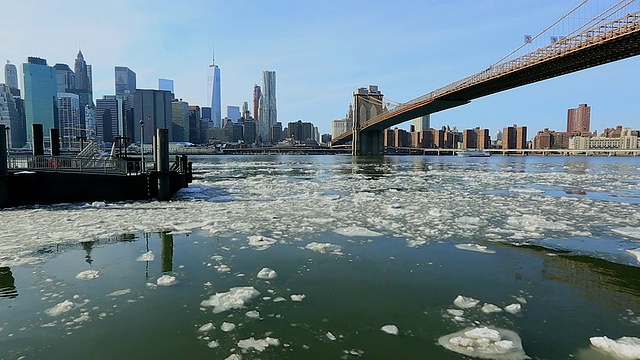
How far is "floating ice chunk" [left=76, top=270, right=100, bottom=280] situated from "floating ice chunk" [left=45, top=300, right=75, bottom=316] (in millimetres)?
1186

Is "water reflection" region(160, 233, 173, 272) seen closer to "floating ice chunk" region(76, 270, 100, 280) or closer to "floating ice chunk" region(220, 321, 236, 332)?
"floating ice chunk" region(76, 270, 100, 280)

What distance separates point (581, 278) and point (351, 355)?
512cm

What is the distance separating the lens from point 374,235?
34.7ft

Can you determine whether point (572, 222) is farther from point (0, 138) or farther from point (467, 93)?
point (467, 93)

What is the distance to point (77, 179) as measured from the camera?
17141mm

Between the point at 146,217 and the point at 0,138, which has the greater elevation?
the point at 0,138

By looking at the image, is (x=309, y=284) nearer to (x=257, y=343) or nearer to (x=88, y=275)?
(x=257, y=343)

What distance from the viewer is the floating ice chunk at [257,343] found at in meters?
4.66

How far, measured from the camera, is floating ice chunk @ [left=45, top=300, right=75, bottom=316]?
559cm

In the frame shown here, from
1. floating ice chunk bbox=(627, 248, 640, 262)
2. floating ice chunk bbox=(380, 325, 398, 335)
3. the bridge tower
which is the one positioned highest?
the bridge tower

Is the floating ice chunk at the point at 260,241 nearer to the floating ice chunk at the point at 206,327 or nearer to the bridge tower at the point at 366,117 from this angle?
the floating ice chunk at the point at 206,327

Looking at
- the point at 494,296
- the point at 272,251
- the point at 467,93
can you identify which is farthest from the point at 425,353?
the point at 467,93

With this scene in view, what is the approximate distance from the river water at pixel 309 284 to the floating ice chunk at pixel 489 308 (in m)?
0.05

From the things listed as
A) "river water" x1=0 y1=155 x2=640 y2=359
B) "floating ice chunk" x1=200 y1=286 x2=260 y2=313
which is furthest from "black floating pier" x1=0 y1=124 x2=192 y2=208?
"floating ice chunk" x1=200 y1=286 x2=260 y2=313
